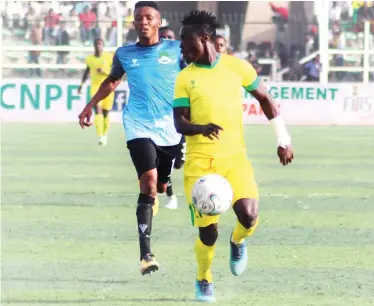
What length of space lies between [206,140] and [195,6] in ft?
95.5

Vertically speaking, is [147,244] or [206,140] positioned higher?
[206,140]

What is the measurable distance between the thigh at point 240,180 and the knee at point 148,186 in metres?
1.62

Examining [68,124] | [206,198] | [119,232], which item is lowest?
[68,124]

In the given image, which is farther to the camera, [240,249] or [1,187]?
[1,187]

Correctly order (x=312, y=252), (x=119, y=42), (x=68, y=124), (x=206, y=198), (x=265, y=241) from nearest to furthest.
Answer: (x=206, y=198)
(x=312, y=252)
(x=265, y=241)
(x=68, y=124)
(x=119, y=42)

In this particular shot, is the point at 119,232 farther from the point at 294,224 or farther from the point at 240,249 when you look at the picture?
the point at 240,249

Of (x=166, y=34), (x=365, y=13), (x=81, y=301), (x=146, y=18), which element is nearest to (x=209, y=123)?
(x=81, y=301)

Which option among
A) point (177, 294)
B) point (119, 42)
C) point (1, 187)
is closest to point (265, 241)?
point (177, 294)

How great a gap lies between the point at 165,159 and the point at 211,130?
262 cm

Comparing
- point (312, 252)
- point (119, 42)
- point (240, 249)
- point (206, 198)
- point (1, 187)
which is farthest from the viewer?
point (119, 42)

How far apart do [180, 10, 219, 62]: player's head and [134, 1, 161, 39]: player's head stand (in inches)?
68.6

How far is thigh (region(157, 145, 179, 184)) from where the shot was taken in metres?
10.3

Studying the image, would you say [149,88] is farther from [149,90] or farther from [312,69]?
[312,69]

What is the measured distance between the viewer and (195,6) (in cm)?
3691
